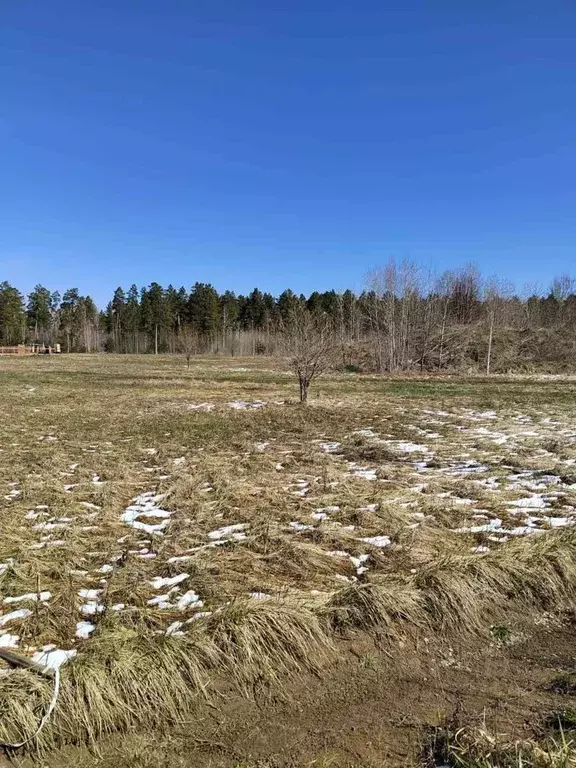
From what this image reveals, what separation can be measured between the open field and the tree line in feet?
35.8

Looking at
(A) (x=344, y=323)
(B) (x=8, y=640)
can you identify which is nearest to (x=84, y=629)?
(B) (x=8, y=640)

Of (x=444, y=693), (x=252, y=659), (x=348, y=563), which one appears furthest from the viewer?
(x=348, y=563)

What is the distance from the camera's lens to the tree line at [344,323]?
39.5 m

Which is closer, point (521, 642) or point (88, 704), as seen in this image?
point (88, 704)

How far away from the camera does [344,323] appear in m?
64.4

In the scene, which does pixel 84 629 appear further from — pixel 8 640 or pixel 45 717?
pixel 45 717

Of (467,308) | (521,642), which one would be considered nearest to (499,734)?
(521,642)

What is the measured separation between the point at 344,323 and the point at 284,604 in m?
62.2

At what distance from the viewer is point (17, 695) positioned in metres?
2.52

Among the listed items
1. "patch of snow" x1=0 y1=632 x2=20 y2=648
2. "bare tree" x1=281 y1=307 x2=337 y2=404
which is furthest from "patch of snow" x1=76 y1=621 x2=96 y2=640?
"bare tree" x1=281 y1=307 x2=337 y2=404

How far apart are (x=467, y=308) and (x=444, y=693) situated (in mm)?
54903

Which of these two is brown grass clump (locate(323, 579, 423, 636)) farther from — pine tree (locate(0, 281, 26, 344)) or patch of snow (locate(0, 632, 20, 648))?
pine tree (locate(0, 281, 26, 344))

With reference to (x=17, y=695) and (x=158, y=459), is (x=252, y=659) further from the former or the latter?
(x=158, y=459)

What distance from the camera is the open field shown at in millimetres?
2502
